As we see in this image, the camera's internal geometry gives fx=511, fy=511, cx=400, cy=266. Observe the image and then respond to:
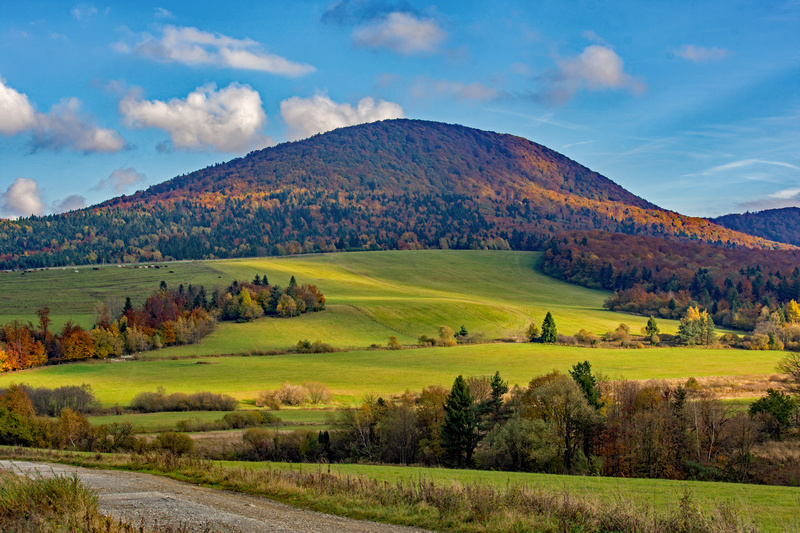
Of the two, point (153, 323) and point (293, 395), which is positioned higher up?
point (153, 323)

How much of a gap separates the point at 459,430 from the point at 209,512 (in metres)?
28.8

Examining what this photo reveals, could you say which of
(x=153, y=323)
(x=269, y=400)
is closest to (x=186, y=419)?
(x=269, y=400)

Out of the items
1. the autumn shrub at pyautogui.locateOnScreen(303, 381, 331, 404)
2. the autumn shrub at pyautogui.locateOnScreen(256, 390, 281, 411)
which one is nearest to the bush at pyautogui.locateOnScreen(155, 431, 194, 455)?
the autumn shrub at pyautogui.locateOnScreen(256, 390, 281, 411)

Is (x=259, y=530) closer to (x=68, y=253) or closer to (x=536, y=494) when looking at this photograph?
(x=536, y=494)

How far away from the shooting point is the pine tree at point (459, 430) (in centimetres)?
3759

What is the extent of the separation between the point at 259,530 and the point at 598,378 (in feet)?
179

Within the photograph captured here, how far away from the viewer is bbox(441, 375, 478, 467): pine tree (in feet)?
123

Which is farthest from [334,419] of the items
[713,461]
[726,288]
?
[726,288]

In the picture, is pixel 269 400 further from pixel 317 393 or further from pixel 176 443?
pixel 176 443

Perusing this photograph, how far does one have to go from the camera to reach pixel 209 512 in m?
11.2

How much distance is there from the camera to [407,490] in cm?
1312

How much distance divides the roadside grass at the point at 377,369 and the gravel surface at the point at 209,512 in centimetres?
4401

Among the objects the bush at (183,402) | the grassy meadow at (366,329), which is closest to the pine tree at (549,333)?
the grassy meadow at (366,329)

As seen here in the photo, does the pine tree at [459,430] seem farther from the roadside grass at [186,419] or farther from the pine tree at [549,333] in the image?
the pine tree at [549,333]
